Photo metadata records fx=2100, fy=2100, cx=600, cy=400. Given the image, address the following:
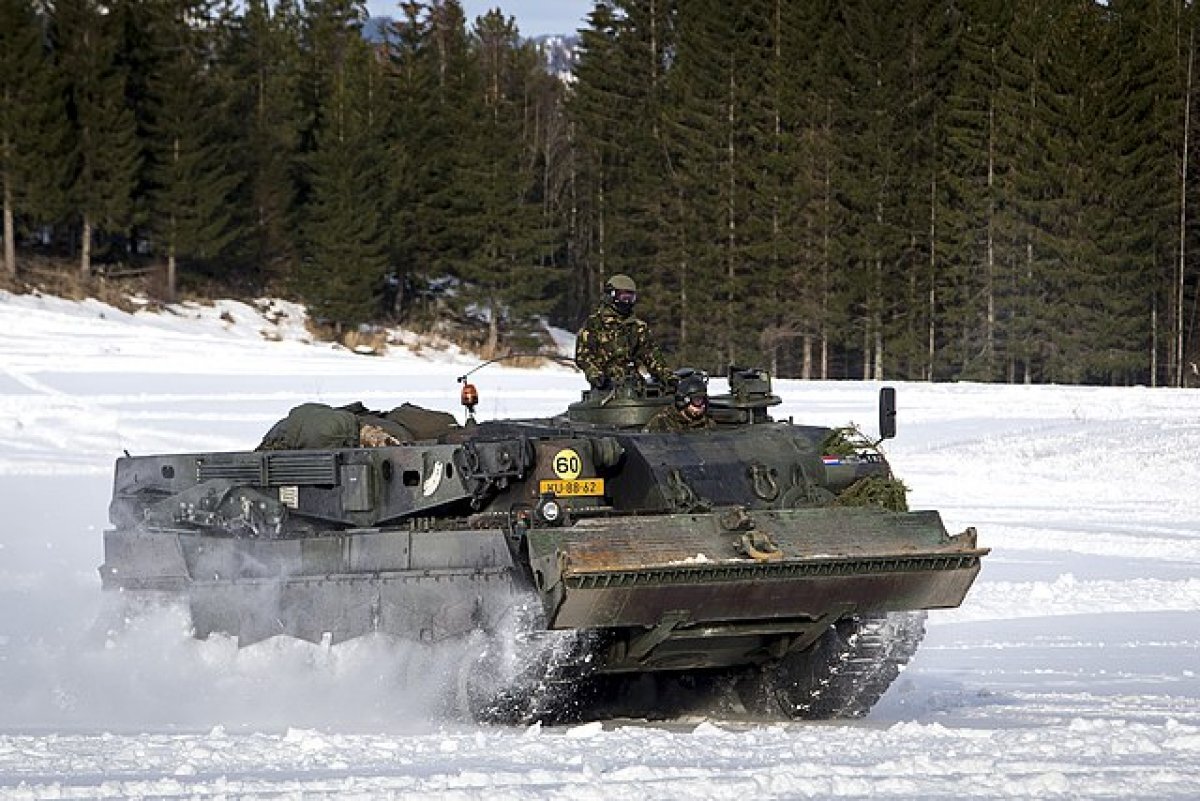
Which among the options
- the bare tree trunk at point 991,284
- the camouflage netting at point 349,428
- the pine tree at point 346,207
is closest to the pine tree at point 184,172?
the pine tree at point 346,207

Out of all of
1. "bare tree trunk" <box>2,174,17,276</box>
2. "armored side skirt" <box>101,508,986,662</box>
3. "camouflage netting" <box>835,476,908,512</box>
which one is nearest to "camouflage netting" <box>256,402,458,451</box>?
"armored side skirt" <box>101,508,986,662</box>

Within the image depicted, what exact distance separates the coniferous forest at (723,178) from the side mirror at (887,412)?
3589cm

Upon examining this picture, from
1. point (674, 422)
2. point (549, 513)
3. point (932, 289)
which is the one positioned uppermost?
point (932, 289)

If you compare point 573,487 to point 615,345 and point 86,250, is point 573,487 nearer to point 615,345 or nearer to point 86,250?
point 615,345

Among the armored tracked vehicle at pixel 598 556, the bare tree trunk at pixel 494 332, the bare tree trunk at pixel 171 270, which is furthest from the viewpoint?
the bare tree trunk at pixel 494 332

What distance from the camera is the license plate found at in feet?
36.6

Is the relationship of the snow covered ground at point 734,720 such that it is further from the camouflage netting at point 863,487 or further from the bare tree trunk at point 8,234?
the bare tree trunk at point 8,234

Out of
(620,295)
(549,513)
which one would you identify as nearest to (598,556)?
(549,513)

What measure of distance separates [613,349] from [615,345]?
3cm

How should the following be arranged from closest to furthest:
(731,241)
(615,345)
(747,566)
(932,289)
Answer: (747,566) → (615,345) → (932,289) → (731,241)

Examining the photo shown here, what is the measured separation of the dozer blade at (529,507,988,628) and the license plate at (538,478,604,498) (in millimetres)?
730

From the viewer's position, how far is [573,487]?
36.9 ft

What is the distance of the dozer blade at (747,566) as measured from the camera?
1020cm

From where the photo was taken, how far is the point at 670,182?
57219mm
